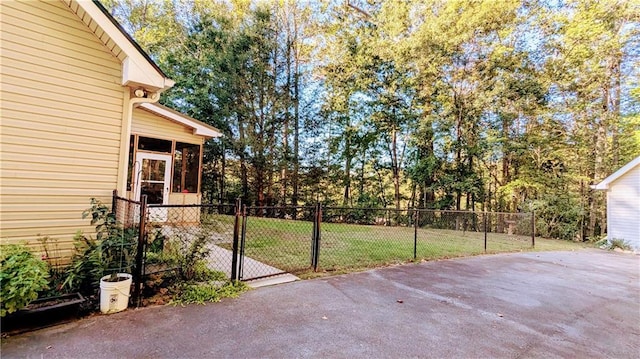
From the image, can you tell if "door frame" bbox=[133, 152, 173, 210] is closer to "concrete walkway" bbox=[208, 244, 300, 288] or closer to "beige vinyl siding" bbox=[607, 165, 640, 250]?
"concrete walkway" bbox=[208, 244, 300, 288]

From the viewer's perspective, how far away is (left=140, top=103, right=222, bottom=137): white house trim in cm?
784

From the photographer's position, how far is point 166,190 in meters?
8.81

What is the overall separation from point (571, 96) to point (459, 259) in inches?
489

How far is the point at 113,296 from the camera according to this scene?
301 cm

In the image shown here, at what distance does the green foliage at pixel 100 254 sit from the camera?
327 cm

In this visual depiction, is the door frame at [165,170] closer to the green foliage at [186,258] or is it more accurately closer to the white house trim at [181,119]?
the white house trim at [181,119]

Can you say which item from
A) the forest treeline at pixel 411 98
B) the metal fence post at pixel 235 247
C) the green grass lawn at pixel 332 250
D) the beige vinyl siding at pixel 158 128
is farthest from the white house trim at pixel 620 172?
the beige vinyl siding at pixel 158 128

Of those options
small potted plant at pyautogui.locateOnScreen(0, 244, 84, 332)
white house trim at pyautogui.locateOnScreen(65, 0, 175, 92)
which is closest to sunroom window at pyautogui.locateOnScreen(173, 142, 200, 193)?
white house trim at pyautogui.locateOnScreen(65, 0, 175, 92)

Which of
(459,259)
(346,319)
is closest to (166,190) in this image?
(346,319)

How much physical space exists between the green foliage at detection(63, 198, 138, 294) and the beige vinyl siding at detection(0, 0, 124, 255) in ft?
1.20

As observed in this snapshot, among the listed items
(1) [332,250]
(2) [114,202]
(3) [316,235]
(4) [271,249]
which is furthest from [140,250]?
(1) [332,250]

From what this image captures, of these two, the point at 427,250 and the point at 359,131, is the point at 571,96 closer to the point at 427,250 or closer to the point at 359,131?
the point at 359,131

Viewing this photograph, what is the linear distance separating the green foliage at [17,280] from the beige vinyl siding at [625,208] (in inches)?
644

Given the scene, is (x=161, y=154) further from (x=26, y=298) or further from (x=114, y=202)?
(x=26, y=298)
